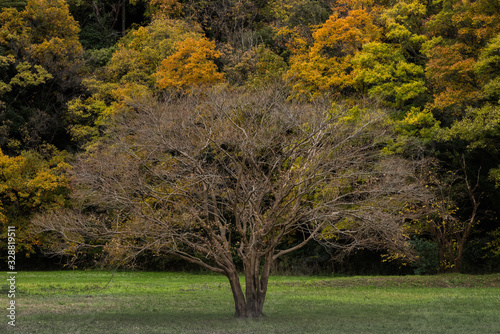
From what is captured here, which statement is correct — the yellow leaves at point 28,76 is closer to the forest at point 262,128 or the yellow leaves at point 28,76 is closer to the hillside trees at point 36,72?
the hillside trees at point 36,72

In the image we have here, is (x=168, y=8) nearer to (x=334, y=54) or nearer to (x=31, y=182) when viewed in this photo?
(x=334, y=54)

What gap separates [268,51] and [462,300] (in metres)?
26.2

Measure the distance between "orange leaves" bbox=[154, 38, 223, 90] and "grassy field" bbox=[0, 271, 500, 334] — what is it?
14.1 m

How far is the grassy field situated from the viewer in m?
13.2

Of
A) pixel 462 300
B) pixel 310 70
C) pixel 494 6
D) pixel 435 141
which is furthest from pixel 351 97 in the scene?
pixel 462 300

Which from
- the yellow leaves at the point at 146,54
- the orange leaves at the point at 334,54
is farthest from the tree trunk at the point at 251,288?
the yellow leaves at the point at 146,54

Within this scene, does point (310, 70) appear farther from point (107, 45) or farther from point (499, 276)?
point (107, 45)

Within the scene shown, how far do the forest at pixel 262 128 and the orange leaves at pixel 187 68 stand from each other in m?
0.11

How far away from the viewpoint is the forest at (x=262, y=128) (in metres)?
15.2

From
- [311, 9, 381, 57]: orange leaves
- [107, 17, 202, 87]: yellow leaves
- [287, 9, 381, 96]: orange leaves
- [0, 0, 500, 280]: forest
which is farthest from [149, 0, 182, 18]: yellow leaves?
[311, 9, 381, 57]: orange leaves

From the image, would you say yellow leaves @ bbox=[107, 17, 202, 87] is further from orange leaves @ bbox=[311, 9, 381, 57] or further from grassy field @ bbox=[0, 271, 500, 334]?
grassy field @ bbox=[0, 271, 500, 334]

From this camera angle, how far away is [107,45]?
167 ft

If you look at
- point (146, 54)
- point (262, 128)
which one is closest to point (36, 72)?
point (146, 54)

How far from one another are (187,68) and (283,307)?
22.8 meters
